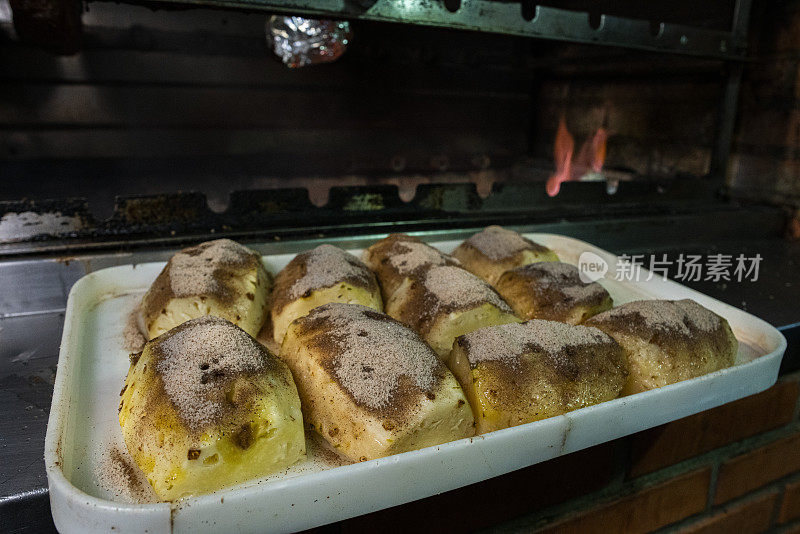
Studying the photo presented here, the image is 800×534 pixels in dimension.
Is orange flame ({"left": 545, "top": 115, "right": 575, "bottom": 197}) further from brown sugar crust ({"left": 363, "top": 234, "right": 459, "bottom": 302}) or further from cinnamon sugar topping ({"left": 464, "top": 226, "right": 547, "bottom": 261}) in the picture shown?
brown sugar crust ({"left": 363, "top": 234, "right": 459, "bottom": 302})

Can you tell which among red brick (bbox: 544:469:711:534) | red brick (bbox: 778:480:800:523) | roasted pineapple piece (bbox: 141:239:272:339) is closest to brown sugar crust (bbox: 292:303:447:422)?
roasted pineapple piece (bbox: 141:239:272:339)

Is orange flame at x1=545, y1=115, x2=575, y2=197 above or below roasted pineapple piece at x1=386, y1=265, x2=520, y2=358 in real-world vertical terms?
above

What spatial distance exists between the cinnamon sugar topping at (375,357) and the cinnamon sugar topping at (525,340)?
0.08 metres

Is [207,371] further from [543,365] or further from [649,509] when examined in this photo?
[649,509]

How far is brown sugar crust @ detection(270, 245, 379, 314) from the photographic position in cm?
119

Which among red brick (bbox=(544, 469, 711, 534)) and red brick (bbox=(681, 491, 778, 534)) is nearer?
red brick (bbox=(544, 469, 711, 534))

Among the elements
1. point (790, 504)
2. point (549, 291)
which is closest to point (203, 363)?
point (549, 291)

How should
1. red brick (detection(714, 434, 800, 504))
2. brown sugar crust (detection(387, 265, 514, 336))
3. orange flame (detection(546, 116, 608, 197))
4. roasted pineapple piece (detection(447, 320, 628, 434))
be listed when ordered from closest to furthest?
roasted pineapple piece (detection(447, 320, 628, 434)) < brown sugar crust (detection(387, 265, 514, 336)) < red brick (detection(714, 434, 800, 504)) < orange flame (detection(546, 116, 608, 197))

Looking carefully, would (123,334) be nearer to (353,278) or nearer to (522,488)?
(353,278)

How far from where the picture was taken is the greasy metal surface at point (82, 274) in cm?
84

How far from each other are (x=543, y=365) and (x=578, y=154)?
3.32 metres

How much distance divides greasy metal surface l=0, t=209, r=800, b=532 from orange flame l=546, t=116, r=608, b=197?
39.1 inches

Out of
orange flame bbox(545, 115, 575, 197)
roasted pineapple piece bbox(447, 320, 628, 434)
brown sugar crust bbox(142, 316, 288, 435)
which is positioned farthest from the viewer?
orange flame bbox(545, 115, 575, 197)

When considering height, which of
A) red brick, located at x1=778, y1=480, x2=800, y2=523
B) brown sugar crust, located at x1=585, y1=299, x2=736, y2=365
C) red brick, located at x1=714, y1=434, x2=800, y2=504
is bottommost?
red brick, located at x1=778, y1=480, x2=800, y2=523
